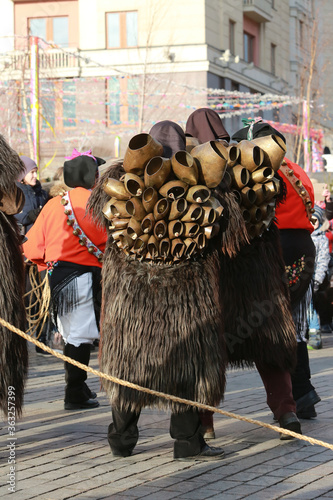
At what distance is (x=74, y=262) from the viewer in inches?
245

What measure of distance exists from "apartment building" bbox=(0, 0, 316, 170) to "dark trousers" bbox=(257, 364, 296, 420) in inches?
867

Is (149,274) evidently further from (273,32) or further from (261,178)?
(273,32)

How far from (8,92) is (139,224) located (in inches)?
775

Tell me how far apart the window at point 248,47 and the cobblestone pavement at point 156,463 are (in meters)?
30.1

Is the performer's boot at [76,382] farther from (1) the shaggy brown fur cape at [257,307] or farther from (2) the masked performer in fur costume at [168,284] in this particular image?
(2) the masked performer in fur costume at [168,284]

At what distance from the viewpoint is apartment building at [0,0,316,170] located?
93.2 ft

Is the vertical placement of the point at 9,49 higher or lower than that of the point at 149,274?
higher

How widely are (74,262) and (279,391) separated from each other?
1810mm

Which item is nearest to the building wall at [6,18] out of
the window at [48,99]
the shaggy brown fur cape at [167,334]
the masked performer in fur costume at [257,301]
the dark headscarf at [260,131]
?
the window at [48,99]

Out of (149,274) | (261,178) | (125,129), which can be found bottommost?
(149,274)

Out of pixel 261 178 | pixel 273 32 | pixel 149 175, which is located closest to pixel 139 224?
pixel 149 175

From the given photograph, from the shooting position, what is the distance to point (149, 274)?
4629 mm

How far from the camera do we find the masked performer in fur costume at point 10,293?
457 cm

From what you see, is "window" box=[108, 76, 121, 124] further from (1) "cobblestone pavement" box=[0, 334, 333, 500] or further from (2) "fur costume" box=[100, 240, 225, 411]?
(2) "fur costume" box=[100, 240, 225, 411]
